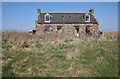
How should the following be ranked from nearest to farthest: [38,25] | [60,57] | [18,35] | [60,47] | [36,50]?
[60,57] < [36,50] < [60,47] < [18,35] < [38,25]

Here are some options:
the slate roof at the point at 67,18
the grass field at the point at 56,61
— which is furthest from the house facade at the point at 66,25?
the grass field at the point at 56,61

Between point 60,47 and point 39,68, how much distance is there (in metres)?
3.64

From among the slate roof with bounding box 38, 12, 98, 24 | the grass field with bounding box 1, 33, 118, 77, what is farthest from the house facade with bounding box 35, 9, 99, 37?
the grass field with bounding box 1, 33, 118, 77

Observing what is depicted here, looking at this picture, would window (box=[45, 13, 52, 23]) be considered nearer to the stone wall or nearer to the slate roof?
the slate roof

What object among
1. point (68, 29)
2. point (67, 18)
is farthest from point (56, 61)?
point (67, 18)

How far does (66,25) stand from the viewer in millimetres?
26281

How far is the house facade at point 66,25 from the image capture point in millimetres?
25984

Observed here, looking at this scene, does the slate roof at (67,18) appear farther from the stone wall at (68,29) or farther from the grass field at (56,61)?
the grass field at (56,61)

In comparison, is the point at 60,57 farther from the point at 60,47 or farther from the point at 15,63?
the point at 15,63

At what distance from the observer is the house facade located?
26.0 m

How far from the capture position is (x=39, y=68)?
741 centimetres

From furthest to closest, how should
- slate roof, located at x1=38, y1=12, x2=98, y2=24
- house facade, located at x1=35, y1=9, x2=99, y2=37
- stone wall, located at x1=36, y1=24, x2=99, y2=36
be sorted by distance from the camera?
slate roof, located at x1=38, y1=12, x2=98, y2=24, house facade, located at x1=35, y1=9, x2=99, y2=37, stone wall, located at x1=36, y1=24, x2=99, y2=36

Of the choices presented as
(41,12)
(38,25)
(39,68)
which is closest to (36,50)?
(39,68)

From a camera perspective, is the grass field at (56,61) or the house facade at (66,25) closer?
the grass field at (56,61)
